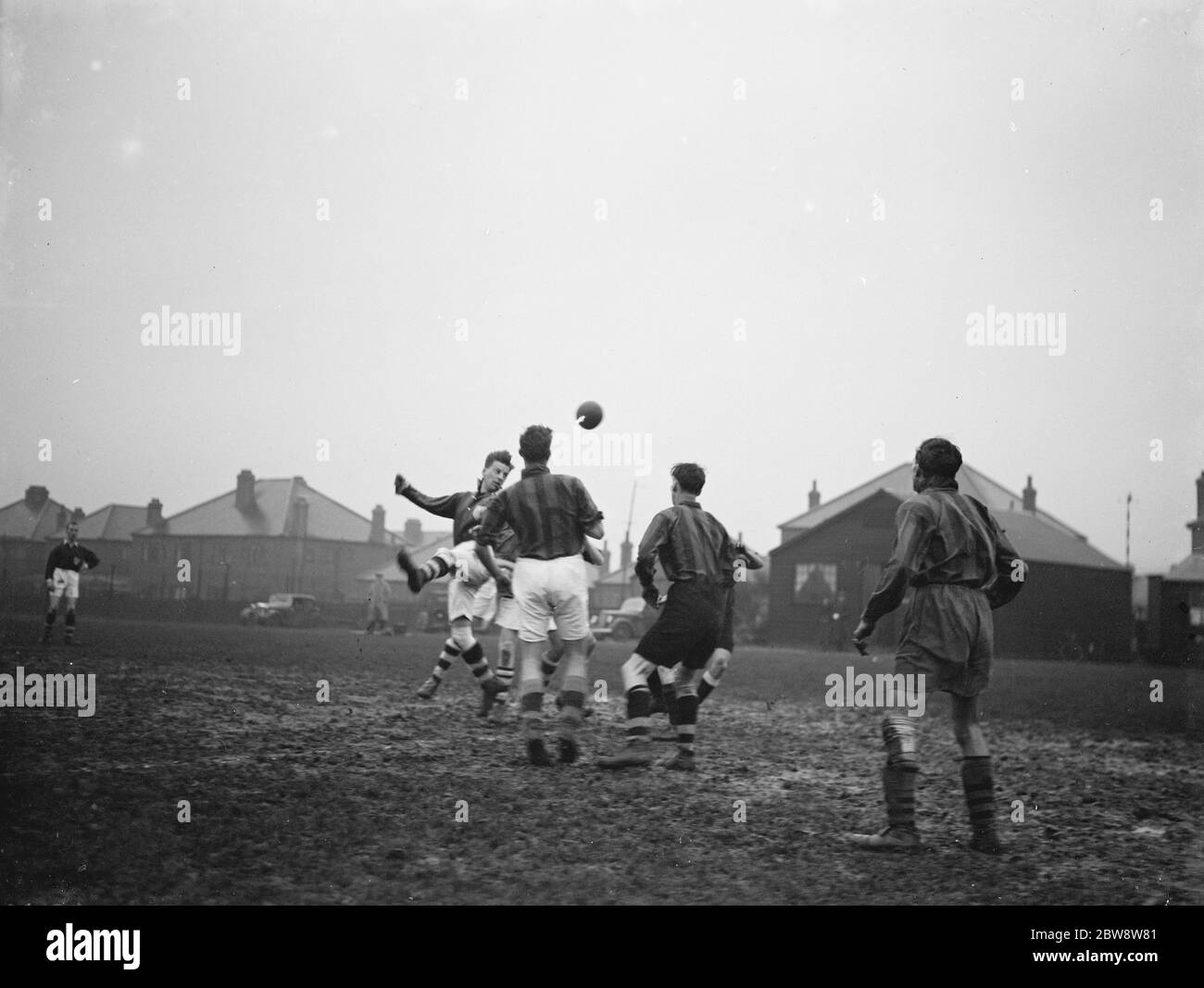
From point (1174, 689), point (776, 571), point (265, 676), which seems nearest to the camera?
point (265, 676)

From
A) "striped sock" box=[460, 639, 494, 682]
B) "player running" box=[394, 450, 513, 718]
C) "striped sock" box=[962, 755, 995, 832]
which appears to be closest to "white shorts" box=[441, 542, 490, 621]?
"player running" box=[394, 450, 513, 718]

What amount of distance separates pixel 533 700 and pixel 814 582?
114 ft

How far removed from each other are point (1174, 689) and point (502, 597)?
14981 millimetres

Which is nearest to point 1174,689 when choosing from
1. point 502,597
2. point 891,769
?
point 502,597

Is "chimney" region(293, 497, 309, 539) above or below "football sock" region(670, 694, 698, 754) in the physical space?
above

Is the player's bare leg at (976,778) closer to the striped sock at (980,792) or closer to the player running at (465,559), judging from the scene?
the striped sock at (980,792)

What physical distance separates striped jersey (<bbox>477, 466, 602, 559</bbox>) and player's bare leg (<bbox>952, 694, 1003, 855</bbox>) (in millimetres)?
2764

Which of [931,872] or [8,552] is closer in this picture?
[931,872]

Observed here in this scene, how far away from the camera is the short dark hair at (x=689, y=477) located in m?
7.12

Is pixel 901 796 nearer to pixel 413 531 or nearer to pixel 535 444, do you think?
pixel 535 444

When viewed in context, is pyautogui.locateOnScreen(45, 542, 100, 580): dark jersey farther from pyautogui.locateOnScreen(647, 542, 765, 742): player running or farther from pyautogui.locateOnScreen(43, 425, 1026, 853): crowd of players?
pyautogui.locateOnScreen(647, 542, 765, 742): player running

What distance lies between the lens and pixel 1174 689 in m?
18.5

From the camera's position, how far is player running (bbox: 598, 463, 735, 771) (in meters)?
6.74
